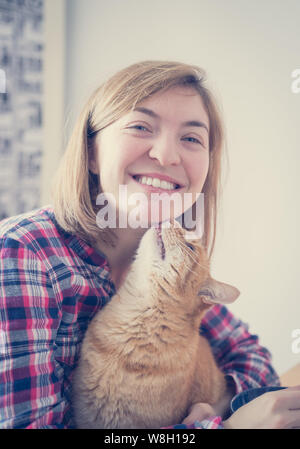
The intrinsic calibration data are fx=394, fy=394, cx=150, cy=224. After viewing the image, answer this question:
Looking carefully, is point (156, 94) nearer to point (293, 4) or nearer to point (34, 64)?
point (293, 4)

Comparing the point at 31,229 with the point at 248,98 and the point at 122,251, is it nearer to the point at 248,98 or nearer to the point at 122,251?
the point at 122,251

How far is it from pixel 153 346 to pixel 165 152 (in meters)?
0.49

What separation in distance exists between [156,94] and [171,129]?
10 cm

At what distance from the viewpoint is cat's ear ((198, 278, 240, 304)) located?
0.98 m

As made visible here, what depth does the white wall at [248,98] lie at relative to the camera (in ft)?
3.33

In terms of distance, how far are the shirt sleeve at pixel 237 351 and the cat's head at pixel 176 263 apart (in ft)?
0.75

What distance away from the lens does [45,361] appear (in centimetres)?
83

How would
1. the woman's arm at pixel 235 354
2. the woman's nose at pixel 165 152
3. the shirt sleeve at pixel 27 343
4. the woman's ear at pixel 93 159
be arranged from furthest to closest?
the woman's arm at pixel 235 354 → the woman's ear at pixel 93 159 → the woman's nose at pixel 165 152 → the shirt sleeve at pixel 27 343

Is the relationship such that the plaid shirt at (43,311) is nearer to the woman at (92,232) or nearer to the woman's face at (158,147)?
the woman at (92,232)

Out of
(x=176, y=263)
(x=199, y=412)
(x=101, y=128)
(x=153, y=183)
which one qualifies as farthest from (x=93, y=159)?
(x=199, y=412)
